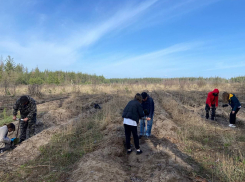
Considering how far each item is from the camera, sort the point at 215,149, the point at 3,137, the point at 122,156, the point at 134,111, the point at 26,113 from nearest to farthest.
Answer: the point at 134,111 → the point at 122,156 → the point at 215,149 → the point at 3,137 → the point at 26,113

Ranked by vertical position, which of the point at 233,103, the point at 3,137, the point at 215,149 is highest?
the point at 233,103

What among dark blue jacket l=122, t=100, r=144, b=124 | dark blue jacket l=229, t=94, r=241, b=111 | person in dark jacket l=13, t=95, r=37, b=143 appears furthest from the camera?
dark blue jacket l=229, t=94, r=241, b=111

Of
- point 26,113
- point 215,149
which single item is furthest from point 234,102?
point 26,113

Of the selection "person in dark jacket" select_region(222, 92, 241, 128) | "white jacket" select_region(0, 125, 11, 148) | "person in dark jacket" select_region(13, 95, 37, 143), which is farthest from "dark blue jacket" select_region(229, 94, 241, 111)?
"white jacket" select_region(0, 125, 11, 148)

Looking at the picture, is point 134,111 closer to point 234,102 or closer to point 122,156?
point 122,156

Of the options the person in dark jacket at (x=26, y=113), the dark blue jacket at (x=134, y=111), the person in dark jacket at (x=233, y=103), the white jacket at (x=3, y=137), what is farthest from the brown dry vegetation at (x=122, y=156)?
the person in dark jacket at (x=233, y=103)

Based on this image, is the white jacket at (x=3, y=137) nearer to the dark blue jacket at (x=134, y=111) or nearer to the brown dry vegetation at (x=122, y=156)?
the brown dry vegetation at (x=122, y=156)

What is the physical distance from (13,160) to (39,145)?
0.80 meters

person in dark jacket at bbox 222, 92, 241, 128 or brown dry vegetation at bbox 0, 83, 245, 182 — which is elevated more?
person in dark jacket at bbox 222, 92, 241, 128

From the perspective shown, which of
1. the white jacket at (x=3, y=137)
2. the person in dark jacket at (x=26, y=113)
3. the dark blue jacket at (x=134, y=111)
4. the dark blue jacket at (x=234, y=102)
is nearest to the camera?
the dark blue jacket at (x=134, y=111)

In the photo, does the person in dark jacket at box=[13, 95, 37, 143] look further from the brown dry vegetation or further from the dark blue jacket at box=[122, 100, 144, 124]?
the dark blue jacket at box=[122, 100, 144, 124]

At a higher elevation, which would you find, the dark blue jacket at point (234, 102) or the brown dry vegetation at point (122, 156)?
the dark blue jacket at point (234, 102)

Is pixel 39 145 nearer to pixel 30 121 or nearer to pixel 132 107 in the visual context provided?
pixel 30 121

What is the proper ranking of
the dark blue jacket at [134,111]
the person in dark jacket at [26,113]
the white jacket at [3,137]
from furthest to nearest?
the person in dark jacket at [26,113]
the white jacket at [3,137]
the dark blue jacket at [134,111]
